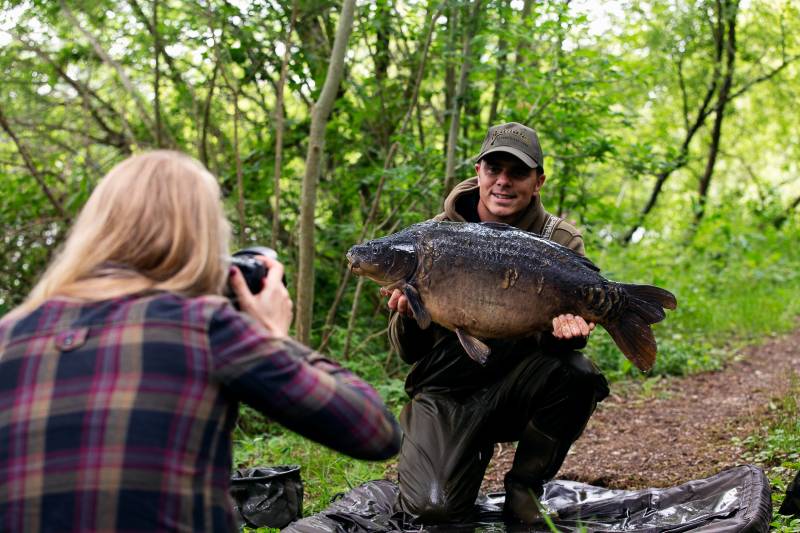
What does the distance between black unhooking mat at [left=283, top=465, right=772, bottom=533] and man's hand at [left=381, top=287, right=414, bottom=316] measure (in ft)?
2.94

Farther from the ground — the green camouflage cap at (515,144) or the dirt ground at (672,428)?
the green camouflage cap at (515,144)

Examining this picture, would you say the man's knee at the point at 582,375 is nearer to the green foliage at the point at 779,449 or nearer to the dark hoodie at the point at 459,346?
the dark hoodie at the point at 459,346

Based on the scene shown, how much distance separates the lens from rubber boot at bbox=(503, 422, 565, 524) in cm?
364

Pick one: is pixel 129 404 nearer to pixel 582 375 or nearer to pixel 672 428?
pixel 582 375

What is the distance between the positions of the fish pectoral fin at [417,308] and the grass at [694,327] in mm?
1296

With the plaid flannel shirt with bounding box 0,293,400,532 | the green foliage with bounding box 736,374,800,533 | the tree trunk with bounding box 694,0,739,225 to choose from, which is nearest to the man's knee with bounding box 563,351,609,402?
the green foliage with bounding box 736,374,800,533

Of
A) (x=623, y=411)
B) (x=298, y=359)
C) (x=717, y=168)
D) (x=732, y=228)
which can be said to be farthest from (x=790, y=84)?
(x=298, y=359)

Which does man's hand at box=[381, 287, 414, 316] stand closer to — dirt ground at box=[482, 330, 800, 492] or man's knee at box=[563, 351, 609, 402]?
man's knee at box=[563, 351, 609, 402]

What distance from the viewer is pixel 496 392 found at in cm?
375

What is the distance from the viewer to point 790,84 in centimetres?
1490

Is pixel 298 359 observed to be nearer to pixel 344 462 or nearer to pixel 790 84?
pixel 344 462

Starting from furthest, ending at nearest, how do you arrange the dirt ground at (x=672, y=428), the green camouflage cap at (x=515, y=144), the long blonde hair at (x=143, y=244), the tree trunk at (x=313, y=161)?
1. the tree trunk at (x=313, y=161)
2. the dirt ground at (x=672, y=428)
3. the green camouflage cap at (x=515, y=144)
4. the long blonde hair at (x=143, y=244)

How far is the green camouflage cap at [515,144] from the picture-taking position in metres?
3.81

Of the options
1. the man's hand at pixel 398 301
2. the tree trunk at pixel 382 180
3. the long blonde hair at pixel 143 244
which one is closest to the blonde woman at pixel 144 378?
the long blonde hair at pixel 143 244
